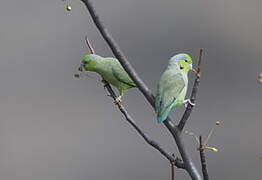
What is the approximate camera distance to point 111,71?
84.7 inches

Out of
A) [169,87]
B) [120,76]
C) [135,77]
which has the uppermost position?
[120,76]

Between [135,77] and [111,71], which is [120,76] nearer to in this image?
[111,71]

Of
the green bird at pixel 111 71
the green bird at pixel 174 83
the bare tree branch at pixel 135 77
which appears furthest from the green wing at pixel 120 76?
the bare tree branch at pixel 135 77

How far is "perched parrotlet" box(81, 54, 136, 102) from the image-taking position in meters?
2.11

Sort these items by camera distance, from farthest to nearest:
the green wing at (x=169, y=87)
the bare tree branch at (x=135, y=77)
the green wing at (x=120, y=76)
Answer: the green wing at (x=120, y=76)
the green wing at (x=169, y=87)
the bare tree branch at (x=135, y=77)

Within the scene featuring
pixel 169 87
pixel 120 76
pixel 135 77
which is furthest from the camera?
pixel 120 76

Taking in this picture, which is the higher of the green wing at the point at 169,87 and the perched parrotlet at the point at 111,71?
the perched parrotlet at the point at 111,71

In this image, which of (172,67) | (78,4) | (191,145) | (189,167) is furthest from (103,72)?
(78,4)

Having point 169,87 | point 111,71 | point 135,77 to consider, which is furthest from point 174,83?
point 111,71

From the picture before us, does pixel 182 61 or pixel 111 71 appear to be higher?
pixel 111 71

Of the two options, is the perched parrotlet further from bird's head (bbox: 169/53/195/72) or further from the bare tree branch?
the bare tree branch

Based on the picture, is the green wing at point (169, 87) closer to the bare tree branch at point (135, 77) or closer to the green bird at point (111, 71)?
the bare tree branch at point (135, 77)

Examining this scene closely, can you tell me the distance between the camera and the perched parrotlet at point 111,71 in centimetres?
211

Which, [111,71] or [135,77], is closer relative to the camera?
[135,77]
